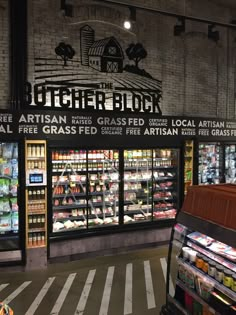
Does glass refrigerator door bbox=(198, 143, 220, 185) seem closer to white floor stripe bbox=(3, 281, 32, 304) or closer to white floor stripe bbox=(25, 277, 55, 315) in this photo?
white floor stripe bbox=(25, 277, 55, 315)

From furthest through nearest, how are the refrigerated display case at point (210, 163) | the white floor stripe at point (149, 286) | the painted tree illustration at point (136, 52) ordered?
the refrigerated display case at point (210, 163)
the painted tree illustration at point (136, 52)
the white floor stripe at point (149, 286)

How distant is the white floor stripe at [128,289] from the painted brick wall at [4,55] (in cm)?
392

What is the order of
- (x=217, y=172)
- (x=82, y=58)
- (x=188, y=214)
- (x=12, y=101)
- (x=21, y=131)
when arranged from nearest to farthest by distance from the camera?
(x=188, y=214), (x=21, y=131), (x=12, y=101), (x=82, y=58), (x=217, y=172)

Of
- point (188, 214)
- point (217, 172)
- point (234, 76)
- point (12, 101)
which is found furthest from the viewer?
point (234, 76)

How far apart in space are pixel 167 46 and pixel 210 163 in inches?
127

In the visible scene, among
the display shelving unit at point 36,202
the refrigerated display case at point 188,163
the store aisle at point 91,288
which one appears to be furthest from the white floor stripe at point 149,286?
the refrigerated display case at point 188,163

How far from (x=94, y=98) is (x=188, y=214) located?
441cm

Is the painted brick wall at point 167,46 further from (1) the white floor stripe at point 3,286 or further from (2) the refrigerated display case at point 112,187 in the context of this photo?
(1) the white floor stripe at point 3,286

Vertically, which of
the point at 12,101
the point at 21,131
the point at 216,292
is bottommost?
the point at 216,292

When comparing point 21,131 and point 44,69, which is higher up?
point 44,69

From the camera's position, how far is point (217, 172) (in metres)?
9.65

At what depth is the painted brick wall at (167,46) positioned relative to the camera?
7215mm

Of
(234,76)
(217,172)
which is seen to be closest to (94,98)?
(217,172)

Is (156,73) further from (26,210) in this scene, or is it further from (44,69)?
(26,210)
